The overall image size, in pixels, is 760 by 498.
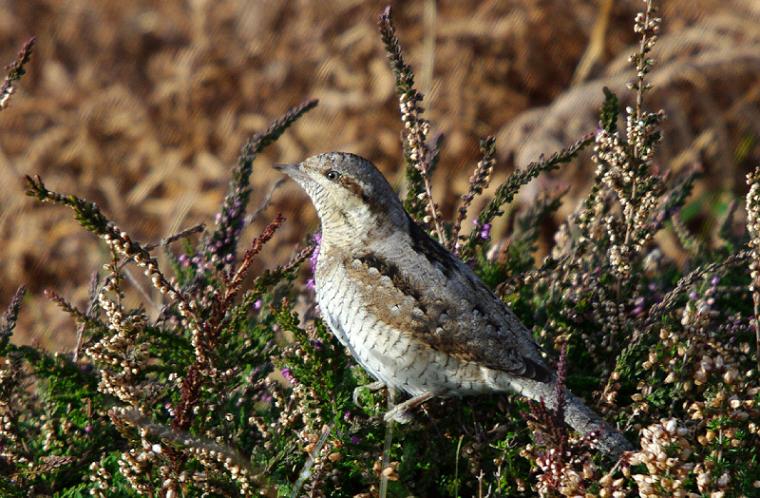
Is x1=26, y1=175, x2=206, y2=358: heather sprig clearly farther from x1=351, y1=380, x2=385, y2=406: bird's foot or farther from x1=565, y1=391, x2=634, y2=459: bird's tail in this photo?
x1=565, y1=391, x2=634, y2=459: bird's tail

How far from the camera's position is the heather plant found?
2.04 meters

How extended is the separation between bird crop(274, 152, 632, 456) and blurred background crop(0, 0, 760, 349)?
2922 mm

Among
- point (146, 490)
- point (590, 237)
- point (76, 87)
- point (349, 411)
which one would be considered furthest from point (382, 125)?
point (146, 490)

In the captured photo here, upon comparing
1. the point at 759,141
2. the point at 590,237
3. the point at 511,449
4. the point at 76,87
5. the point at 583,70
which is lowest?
the point at 511,449

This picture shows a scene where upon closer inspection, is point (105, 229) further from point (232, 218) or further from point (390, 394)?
point (232, 218)

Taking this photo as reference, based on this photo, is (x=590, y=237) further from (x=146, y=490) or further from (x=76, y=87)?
(x=76, y=87)

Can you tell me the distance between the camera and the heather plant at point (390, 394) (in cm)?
204

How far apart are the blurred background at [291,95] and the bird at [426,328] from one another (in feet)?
9.59

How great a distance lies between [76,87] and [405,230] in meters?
4.29

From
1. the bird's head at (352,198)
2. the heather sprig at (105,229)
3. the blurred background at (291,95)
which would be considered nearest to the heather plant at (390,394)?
the heather sprig at (105,229)

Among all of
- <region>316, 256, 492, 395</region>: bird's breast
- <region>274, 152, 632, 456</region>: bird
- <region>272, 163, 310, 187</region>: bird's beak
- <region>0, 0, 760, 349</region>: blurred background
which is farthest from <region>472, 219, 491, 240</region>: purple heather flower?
<region>0, 0, 760, 349</region>: blurred background

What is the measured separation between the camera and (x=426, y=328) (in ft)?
7.95

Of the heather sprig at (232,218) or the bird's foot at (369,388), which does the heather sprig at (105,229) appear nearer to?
the bird's foot at (369,388)

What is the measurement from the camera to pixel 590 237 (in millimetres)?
2830
